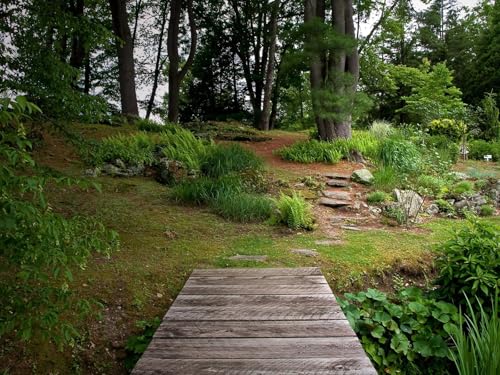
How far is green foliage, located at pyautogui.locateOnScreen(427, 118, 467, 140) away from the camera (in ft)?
34.0

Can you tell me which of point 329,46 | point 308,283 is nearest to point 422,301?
point 308,283

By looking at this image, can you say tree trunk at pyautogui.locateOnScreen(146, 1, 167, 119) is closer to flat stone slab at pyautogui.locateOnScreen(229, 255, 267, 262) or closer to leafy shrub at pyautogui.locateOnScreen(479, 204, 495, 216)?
leafy shrub at pyautogui.locateOnScreen(479, 204, 495, 216)

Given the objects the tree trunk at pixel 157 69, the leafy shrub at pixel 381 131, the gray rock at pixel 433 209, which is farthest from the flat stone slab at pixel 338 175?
the tree trunk at pixel 157 69

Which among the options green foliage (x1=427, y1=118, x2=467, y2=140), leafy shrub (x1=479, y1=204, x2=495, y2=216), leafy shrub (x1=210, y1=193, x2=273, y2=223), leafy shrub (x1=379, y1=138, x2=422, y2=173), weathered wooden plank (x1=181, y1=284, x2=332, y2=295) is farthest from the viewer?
green foliage (x1=427, y1=118, x2=467, y2=140)

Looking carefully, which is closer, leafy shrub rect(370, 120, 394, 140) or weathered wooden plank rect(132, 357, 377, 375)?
weathered wooden plank rect(132, 357, 377, 375)

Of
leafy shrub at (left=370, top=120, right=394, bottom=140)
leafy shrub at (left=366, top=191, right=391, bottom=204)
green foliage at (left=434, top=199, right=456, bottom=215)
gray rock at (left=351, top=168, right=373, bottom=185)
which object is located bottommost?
green foliage at (left=434, top=199, right=456, bottom=215)

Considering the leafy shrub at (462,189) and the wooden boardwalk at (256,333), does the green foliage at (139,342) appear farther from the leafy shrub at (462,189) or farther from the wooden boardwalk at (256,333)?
the leafy shrub at (462,189)

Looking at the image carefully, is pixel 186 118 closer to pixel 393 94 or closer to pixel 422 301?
pixel 393 94

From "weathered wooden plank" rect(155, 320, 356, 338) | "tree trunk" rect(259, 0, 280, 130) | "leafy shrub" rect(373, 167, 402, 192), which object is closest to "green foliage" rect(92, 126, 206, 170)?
"leafy shrub" rect(373, 167, 402, 192)

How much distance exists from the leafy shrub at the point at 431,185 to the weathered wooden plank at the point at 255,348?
15.6 feet

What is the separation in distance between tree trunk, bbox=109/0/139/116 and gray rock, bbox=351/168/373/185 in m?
6.77

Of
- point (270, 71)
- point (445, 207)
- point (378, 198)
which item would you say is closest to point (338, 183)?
point (378, 198)

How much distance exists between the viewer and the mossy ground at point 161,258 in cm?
259

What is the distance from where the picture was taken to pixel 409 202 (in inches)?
210
